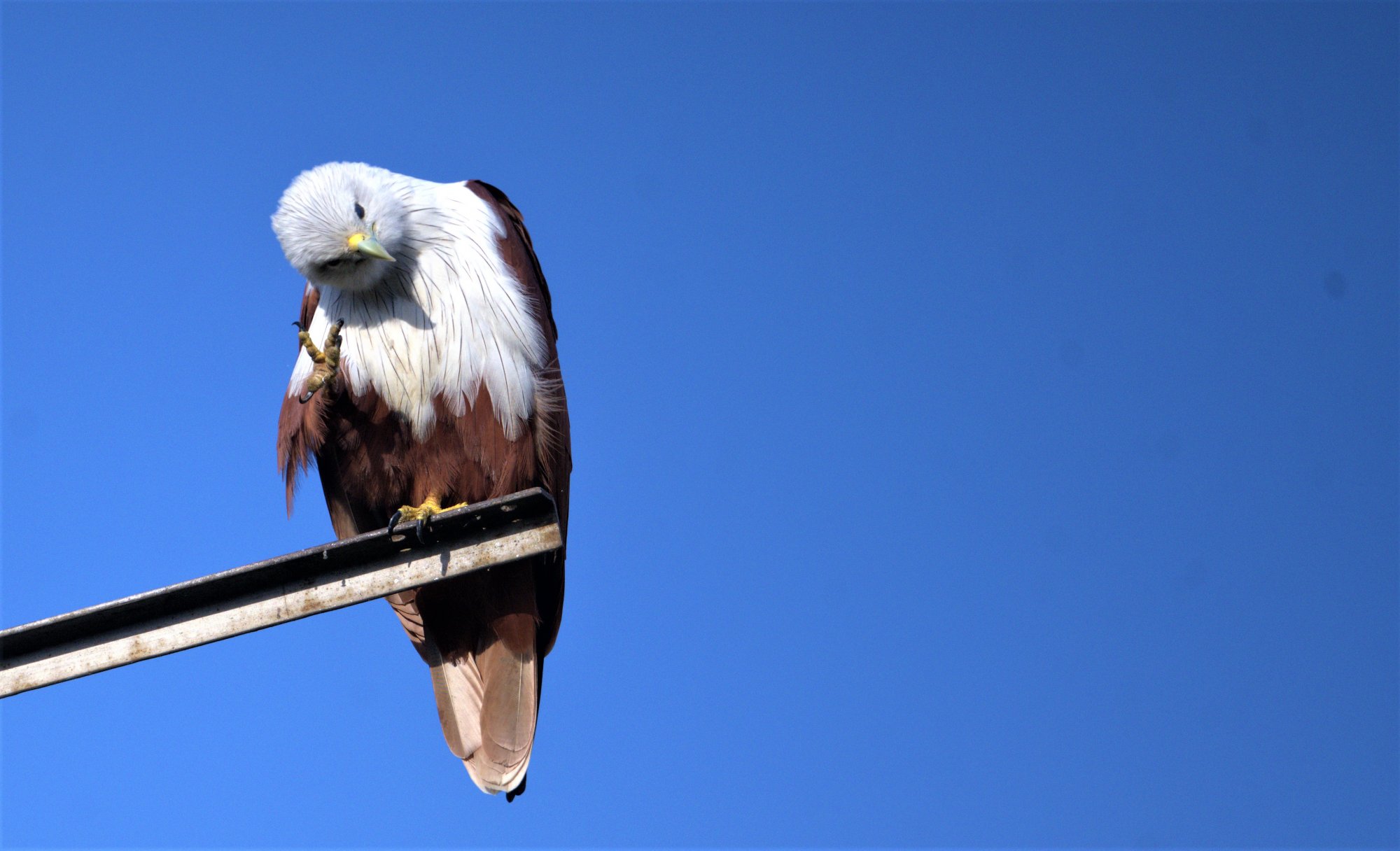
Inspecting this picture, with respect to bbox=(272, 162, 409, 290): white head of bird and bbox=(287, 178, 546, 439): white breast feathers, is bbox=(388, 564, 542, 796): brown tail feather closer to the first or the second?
bbox=(287, 178, 546, 439): white breast feathers

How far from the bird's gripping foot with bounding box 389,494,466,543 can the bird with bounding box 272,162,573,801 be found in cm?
3

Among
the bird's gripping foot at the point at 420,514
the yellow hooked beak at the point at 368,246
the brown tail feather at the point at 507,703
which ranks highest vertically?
the yellow hooked beak at the point at 368,246

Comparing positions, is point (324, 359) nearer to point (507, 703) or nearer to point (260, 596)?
point (260, 596)

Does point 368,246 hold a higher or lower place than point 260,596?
higher

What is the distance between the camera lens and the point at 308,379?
7383 millimetres

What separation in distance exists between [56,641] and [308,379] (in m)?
2.10

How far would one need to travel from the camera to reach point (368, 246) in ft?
23.2

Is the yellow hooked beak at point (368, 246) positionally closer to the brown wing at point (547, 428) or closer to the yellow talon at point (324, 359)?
the yellow talon at point (324, 359)

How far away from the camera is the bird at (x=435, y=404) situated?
23.9 ft

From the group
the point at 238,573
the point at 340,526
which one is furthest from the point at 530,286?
the point at 238,573

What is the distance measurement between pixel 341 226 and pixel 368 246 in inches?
8.8

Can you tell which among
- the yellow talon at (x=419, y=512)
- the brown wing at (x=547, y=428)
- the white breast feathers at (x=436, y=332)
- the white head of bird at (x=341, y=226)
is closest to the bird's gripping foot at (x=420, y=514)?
the yellow talon at (x=419, y=512)

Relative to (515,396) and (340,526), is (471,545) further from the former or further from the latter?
(340,526)

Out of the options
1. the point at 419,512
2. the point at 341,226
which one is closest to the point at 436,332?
the point at 341,226
